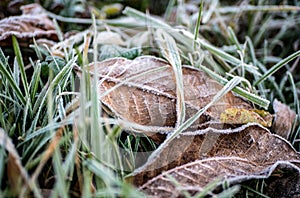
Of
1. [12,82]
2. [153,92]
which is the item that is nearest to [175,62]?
[153,92]

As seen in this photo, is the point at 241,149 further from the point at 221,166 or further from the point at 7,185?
the point at 7,185

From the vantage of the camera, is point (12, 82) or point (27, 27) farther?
point (27, 27)

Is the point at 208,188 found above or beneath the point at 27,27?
beneath

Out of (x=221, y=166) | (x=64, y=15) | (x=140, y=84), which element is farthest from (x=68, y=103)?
(x=64, y=15)

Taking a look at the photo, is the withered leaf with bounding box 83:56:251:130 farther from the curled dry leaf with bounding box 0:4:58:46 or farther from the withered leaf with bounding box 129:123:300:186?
the curled dry leaf with bounding box 0:4:58:46

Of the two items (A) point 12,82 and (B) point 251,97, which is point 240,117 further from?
(A) point 12,82

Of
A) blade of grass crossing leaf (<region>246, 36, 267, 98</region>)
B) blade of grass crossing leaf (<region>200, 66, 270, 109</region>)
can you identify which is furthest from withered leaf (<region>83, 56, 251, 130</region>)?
blade of grass crossing leaf (<region>246, 36, 267, 98</region>)
